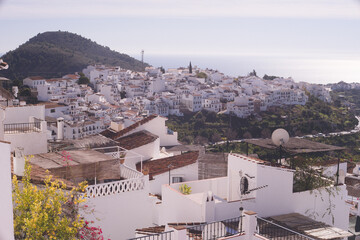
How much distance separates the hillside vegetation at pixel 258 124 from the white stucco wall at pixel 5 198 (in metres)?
51.3

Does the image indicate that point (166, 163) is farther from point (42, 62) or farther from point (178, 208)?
point (42, 62)

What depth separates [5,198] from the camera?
3201 mm

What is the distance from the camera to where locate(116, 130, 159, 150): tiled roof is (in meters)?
12.9

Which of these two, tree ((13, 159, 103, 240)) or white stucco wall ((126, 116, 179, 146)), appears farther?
white stucco wall ((126, 116, 179, 146))

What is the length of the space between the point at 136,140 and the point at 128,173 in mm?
5066

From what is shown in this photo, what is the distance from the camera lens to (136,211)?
7.94 m

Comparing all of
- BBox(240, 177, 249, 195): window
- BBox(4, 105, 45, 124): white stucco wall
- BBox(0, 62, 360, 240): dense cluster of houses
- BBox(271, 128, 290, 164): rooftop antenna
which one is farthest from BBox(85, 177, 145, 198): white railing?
BBox(4, 105, 45, 124): white stucco wall

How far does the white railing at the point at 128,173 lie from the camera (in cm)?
809

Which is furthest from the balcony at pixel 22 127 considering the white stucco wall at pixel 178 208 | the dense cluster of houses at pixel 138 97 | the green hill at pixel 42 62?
the green hill at pixel 42 62

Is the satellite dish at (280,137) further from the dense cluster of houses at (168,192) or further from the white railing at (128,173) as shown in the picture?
the white railing at (128,173)

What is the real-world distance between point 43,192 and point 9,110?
6.13m

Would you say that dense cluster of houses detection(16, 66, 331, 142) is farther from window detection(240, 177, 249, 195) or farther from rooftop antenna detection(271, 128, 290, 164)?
window detection(240, 177, 249, 195)

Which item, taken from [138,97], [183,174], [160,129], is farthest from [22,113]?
[138,97]

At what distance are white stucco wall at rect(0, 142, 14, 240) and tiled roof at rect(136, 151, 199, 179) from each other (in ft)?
25.4
